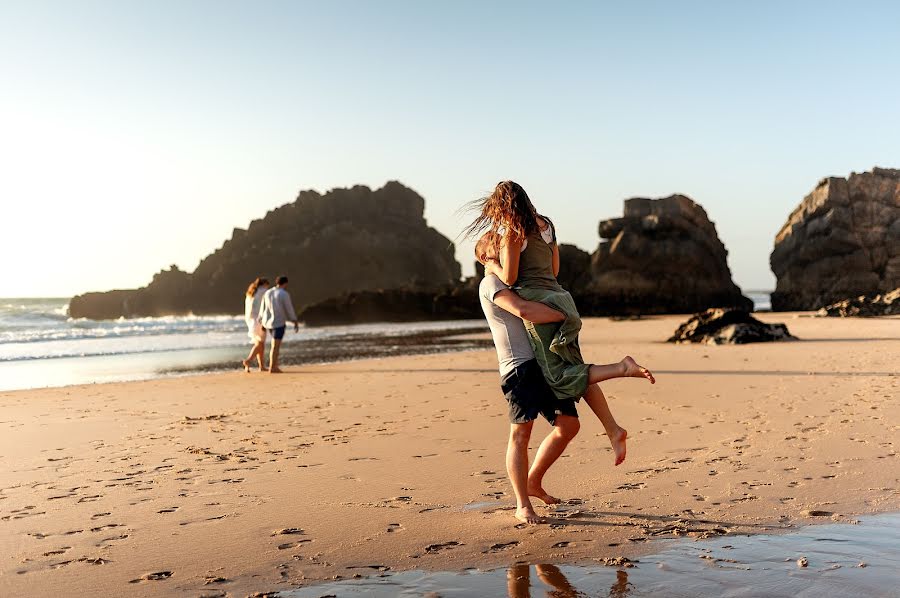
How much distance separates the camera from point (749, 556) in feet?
12.2

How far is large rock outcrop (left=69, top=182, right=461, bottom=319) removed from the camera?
106875mm

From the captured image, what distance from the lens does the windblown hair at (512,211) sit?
14.3 feet

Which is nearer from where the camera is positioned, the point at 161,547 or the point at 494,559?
the point at 494,559

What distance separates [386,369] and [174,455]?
8150mm

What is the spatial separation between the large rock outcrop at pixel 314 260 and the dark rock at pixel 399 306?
1767 inches

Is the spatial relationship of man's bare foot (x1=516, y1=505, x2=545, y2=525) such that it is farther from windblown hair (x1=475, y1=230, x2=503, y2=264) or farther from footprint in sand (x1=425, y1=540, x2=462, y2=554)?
windblown hair (x1=475, y1=230, x2=503, y2=264)

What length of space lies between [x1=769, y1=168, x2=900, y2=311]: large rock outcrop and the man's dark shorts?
48.0 m

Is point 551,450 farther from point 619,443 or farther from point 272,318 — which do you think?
point 272,318

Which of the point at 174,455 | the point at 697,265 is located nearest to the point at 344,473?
the point at 174,455

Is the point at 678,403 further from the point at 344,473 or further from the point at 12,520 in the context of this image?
the point at 12,520

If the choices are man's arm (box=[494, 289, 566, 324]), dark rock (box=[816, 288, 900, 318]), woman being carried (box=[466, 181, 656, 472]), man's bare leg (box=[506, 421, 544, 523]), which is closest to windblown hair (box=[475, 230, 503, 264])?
woman being carried (box=[466, 181, 656, 472])

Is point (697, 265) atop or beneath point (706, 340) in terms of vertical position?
atop

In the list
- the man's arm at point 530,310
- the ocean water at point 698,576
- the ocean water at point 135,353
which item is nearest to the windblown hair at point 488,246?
the man's arm at point 530,310

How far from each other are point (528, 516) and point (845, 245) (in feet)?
173
